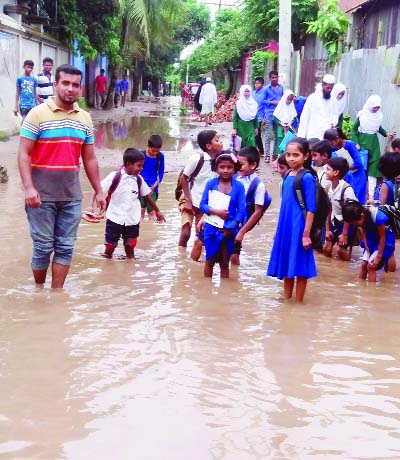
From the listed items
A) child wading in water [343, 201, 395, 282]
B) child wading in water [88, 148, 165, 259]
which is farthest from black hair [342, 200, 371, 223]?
child wading in water [88, 148, 165, 259]

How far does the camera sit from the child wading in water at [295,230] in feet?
16.8

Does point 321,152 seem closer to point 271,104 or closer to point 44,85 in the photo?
point 271,104

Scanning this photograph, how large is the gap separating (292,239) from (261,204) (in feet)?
2.55

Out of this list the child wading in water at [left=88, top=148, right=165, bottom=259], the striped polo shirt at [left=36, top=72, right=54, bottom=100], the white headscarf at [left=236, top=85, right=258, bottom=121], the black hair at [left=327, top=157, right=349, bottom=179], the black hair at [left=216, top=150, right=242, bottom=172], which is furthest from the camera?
the striped polo shirt at [left=36, top=72, right=54, bottom=100]

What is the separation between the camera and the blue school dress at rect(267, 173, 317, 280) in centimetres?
512

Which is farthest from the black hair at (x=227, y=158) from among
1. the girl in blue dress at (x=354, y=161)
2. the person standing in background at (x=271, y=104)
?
the person standing in background at (x=271, y=104)

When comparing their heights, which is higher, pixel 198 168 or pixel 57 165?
pixel 57 165

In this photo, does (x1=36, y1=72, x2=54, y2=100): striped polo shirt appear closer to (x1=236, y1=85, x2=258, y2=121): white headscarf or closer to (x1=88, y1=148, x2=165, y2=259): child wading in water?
(x1=236, y1=85, x2=258, y2=121): white headscarf

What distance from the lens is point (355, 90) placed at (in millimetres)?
14219

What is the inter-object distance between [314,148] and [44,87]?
8.25 meters

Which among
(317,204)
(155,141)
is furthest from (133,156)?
(317,204)

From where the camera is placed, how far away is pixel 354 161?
7168 mm

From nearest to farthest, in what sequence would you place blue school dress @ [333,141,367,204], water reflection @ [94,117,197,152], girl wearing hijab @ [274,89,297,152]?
blue school dress @ [333,141,367,204]
girl wearing hijab @ [274,89,297,152]
water reflection @ [94,117,197,152]

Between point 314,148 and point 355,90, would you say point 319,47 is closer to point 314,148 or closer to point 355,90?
point 355,90
